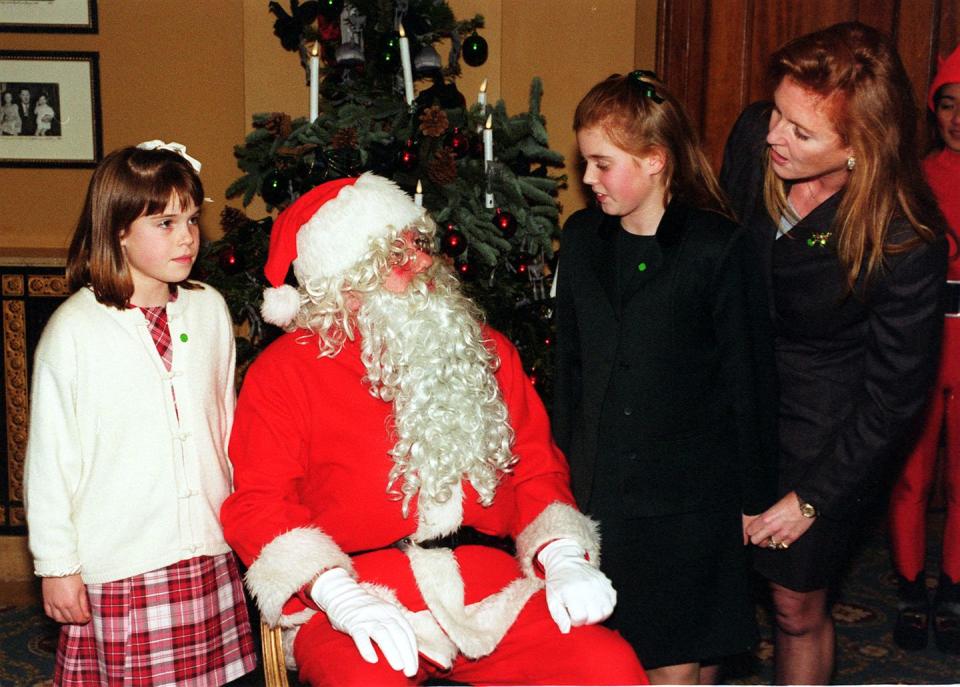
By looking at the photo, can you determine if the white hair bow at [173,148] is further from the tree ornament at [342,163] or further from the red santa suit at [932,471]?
the red santa suit at [932,471]

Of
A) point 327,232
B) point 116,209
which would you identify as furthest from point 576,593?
point 116,209

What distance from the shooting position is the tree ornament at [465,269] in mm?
3102

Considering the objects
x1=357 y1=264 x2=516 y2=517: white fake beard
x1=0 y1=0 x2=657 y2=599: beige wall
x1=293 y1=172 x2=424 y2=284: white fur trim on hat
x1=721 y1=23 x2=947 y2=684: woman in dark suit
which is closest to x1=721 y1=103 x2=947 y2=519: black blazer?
x1=721 y1=23 x2=947 y2=684: woman in dark suit

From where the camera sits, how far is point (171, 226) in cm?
226

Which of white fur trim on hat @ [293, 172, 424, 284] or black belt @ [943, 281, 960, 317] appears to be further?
black belt @ [943, 281, 960, 317]

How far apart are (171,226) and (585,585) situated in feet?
4.20

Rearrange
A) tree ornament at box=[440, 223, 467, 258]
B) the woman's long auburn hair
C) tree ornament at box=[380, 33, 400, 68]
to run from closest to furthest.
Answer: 1. the woman's long auburn hair
2. tree ornament at box=[440, 223, 467, 258]
3. tree ornament at box=[380, 33, 400, 68]

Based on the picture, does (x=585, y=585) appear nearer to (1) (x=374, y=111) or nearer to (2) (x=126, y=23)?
(1) (x=374, y=111)

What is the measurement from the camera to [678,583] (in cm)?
228

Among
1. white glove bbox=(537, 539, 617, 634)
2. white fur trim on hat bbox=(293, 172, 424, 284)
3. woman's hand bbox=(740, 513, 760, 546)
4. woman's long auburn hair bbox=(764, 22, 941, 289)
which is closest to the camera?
white glove bbox=(537, 539, 617, 634)

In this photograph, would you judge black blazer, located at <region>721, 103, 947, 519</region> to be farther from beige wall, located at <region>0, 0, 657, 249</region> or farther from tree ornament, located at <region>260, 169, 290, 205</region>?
beige wall, located at <region>0, 0, 657, 249</region>

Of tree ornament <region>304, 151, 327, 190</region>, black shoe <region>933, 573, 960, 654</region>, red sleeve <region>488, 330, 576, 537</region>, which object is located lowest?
black shoe <region>933, 573, 960, 654</region>

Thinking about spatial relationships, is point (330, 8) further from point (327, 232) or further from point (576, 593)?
point (576, 593)

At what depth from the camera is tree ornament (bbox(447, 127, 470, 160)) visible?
123 inches
